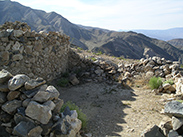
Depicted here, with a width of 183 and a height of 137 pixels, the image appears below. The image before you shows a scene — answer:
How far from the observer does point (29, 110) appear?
3.06 m

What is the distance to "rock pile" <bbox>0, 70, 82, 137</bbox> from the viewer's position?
302 centimetres

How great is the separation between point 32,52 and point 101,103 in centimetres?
371

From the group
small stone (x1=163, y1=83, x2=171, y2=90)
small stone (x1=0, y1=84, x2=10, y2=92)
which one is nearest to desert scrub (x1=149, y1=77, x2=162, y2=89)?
small stone (x1=163, y1=83, x2=171, y2=90)

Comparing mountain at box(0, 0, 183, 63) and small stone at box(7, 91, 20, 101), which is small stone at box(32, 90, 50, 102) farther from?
mountain at box(0, 0, 183, 63)

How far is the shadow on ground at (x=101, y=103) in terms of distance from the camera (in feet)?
15.2

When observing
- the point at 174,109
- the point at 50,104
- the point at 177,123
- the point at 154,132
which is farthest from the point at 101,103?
the point at 50,104

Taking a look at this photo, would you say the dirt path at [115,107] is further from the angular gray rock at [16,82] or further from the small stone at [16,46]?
the small stone at [16,46]

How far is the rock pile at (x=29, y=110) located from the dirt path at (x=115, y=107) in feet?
4.73

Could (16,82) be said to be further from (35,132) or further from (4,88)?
(35,132)

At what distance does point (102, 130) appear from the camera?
4.46m

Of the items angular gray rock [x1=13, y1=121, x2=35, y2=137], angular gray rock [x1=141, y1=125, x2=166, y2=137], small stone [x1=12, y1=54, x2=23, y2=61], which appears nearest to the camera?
angular gray rock [x1=13, y1=121, x2=35, y2=137]

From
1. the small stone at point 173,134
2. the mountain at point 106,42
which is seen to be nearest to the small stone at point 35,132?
the small stone at point 173,134

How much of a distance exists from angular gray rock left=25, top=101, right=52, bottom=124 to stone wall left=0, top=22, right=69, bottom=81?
368 centimetres

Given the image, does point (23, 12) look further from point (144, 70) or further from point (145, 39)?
point (144, 70)
